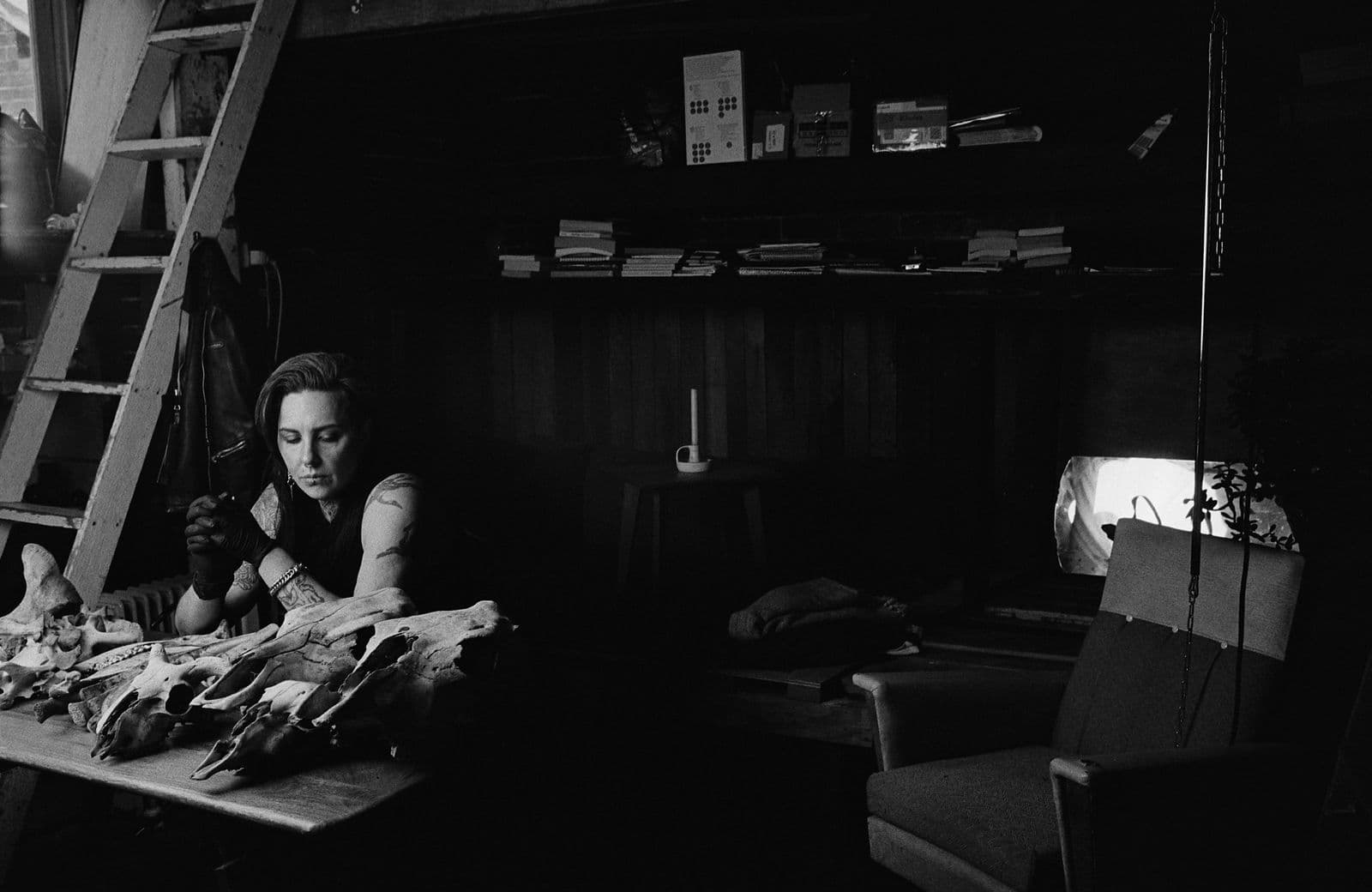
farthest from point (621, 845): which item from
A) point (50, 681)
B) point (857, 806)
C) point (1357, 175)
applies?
point (1357, 175)

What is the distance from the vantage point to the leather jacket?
3715 millimetres

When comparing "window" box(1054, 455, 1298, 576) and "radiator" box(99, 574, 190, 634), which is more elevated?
"window" box(1054, 455, 1298, 576)

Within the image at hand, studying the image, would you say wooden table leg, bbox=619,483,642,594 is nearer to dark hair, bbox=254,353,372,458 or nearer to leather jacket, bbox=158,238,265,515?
leather jacket, bbox=158,238,265,515

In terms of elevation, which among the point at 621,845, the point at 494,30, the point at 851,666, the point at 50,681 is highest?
the point at 494,30

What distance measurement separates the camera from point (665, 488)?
4906mm

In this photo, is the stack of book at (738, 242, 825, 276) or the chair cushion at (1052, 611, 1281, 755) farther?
the stack of book at (738, 242, 825, 276)

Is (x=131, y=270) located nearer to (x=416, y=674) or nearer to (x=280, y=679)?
(x=280, y=679)

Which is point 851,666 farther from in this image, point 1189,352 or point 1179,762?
point 1189,352

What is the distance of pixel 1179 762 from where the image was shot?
2.41 metres

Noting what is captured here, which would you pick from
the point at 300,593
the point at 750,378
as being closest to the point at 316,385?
the point at 300,593

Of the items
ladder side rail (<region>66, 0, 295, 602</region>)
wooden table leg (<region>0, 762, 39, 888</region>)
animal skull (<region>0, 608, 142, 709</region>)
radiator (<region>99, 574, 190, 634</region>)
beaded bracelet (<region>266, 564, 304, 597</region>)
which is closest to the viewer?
animal skull (<region>0, 608, 142, 709</region>)

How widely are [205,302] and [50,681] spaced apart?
1509mm

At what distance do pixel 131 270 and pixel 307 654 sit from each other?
6.38 ft

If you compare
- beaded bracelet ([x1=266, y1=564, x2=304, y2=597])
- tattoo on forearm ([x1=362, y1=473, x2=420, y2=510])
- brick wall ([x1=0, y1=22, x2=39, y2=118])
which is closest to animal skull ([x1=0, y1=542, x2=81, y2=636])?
beaded bracelet ([x1=266, y1=564, x2=304, y2=597])
